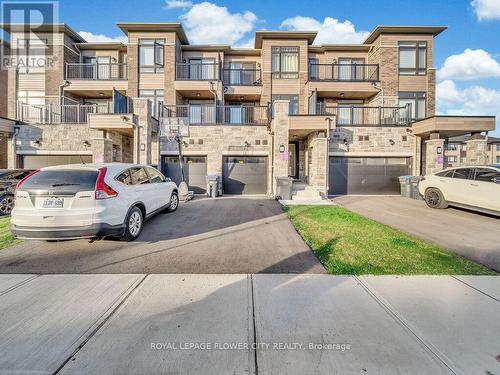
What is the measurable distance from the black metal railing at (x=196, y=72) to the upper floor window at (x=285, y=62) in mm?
3920

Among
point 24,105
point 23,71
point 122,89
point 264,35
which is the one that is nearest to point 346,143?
point 264,35

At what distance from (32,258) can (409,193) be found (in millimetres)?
14208

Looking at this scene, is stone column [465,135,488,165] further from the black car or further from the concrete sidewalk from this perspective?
the black car

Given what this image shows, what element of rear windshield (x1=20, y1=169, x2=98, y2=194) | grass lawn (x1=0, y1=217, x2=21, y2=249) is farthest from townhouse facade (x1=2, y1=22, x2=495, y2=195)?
rear windshield (x1=20, y1=169, x2=98, y2=194)

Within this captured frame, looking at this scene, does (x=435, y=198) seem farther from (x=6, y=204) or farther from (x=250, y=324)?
(x=6, y=204)

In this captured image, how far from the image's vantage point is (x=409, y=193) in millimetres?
12133

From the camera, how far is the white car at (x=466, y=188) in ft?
23.6

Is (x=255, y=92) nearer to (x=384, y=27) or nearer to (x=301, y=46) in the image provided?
(x=301, y=46)

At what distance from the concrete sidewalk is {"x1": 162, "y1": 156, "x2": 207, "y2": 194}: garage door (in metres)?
9.79

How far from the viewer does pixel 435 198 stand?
895 centimetres

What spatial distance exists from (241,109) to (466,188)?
11865 millimetres

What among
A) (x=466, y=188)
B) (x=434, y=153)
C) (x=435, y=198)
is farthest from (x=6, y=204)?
(x=434, y=153)

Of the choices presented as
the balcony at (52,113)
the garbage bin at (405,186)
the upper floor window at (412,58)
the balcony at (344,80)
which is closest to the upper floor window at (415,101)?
the upper floor window at (412,58)

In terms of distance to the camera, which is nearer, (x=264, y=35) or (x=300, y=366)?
(x=300, y=366)
